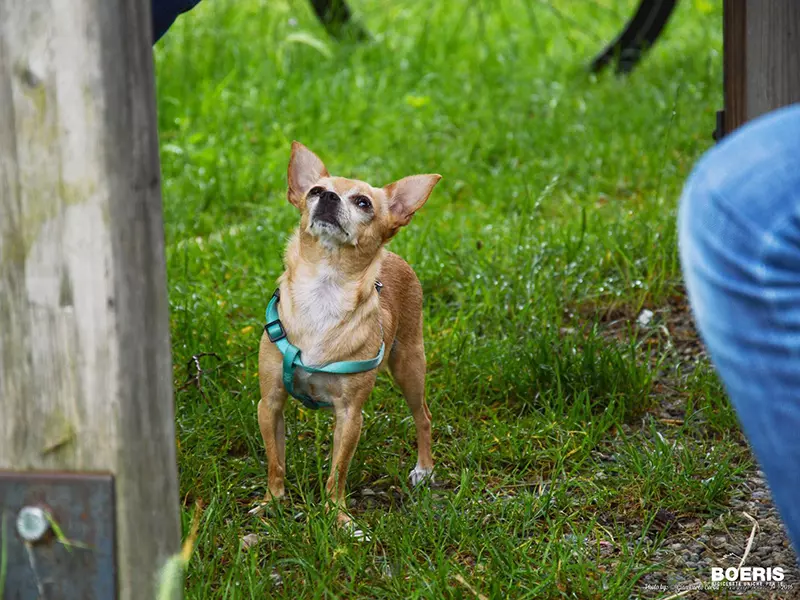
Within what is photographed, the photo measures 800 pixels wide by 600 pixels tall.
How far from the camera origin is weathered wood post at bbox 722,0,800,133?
9.10 feet

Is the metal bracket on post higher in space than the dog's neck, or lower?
higher

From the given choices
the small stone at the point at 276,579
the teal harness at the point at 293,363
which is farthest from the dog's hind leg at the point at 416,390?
the small stone at the point at 276,579

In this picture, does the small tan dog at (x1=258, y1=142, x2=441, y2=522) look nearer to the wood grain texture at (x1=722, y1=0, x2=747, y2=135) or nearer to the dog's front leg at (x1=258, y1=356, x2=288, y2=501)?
the dog's front leg at (x1=258, y1=356, x2=288, y2=501)

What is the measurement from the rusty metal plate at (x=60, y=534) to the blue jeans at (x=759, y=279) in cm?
86

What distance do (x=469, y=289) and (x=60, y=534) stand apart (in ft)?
8.39

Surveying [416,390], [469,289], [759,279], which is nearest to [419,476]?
[416,390]

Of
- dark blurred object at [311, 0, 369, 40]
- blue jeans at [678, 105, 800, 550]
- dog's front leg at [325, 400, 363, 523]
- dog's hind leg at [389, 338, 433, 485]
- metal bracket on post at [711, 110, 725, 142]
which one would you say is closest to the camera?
blue jeans at [678, 105, 800, 550]

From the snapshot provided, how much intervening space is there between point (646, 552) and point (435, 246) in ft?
6.40

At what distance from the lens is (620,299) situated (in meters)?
4.05

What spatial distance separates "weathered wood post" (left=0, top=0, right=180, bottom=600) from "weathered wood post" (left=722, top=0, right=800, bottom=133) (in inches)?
71.6

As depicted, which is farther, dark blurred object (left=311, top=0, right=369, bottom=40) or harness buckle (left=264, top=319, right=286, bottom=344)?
dark blurred object (left=311, top=0, right=369, bottom=40)

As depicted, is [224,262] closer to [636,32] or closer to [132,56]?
[132,56]

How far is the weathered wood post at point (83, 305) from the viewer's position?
147cm

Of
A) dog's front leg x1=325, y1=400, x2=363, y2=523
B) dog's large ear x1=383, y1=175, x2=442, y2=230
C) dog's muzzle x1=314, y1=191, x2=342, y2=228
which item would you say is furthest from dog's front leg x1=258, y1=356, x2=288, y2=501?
dog's large ear x1=383, y1=175, x2=442, y2=230
